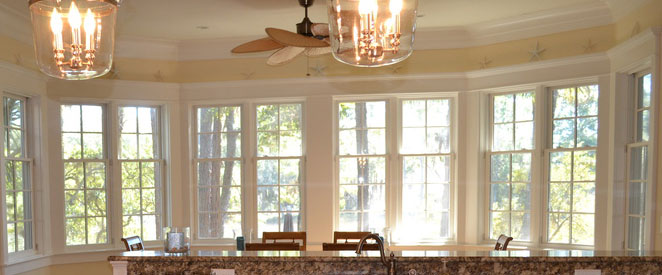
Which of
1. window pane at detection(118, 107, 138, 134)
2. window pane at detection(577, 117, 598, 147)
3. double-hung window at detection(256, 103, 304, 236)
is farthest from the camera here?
double-hung window at detection(256, 103, 304, 236)

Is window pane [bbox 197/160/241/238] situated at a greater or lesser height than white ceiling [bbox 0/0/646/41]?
lesser

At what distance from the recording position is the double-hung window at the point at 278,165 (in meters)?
6.43

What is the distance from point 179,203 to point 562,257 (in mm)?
4701

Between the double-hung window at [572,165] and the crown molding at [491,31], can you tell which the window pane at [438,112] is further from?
the double-hung window at [572,165]

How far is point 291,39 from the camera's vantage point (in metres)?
3.64

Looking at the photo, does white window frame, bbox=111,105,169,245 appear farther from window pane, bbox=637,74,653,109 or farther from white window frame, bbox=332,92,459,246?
window pane, bbox=637,74,653,109

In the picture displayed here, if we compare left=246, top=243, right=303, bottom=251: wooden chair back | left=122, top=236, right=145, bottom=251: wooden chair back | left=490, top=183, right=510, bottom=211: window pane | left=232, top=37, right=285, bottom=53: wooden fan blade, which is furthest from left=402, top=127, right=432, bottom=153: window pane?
left=122, top=236, right=145, bottom=251: wooden chair back

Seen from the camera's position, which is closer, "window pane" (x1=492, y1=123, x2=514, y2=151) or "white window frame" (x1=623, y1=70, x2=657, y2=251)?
"white window frame" (x1=623, y1=70, x2=657, y2=251)

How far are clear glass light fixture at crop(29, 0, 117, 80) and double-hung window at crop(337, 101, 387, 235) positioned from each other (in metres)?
4.39

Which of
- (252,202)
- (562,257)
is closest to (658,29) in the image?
(562,257)

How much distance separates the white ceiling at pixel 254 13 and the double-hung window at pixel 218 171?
101cm

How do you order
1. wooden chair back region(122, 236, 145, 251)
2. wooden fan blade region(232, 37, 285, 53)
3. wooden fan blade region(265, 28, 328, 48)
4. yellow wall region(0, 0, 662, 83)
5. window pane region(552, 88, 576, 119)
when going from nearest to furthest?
wooden fan blade region(265, 28, 328, 48) < wooden fan blade region(232, 37, 285, 53) < wooden chair back region(122, 236, 145, 251) < yellow wall region(0, 0, 662, 83) < window pane region(552, 88, 576, 119)

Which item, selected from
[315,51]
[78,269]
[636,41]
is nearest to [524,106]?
[636,41]

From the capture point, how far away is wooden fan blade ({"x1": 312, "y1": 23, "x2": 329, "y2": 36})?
3867mm
